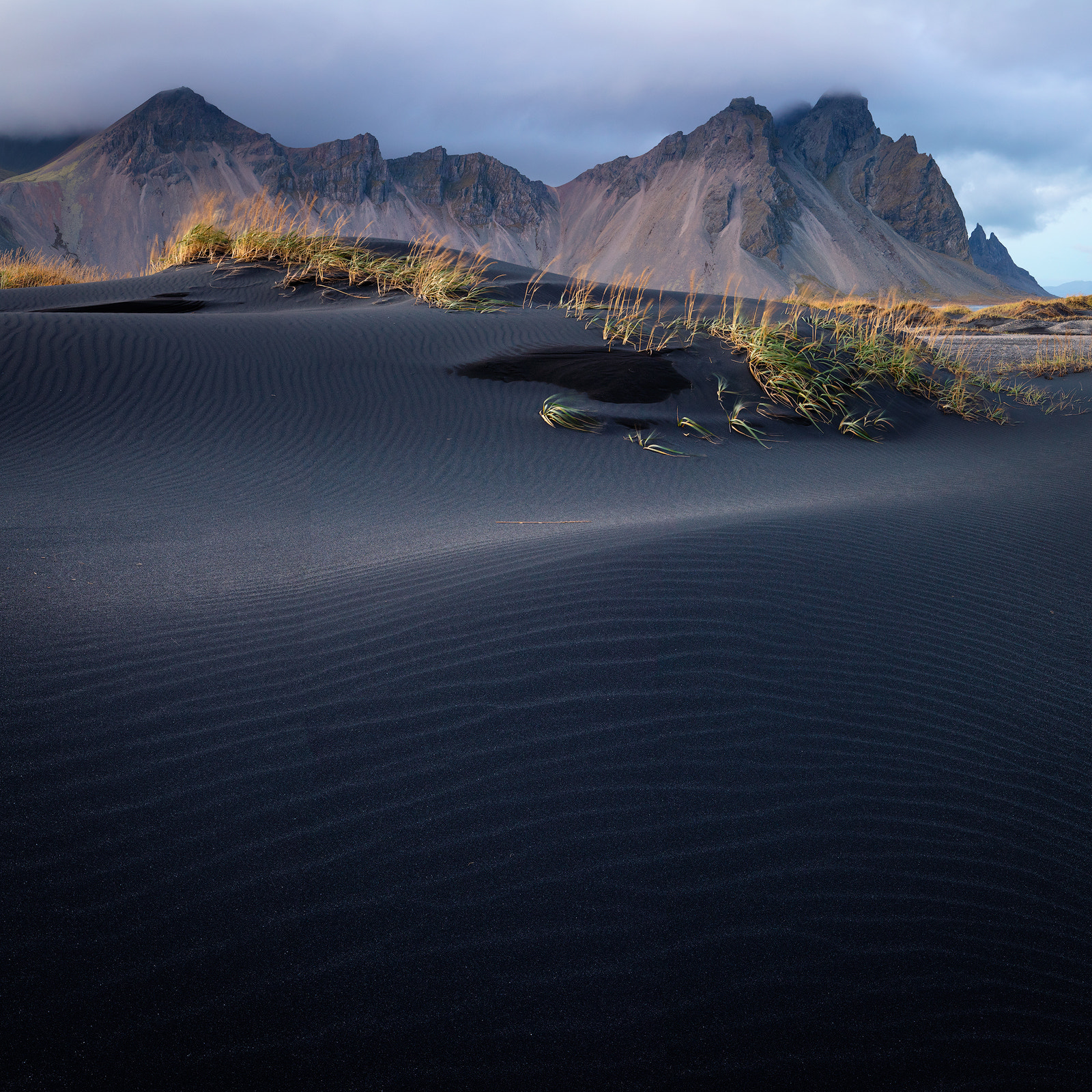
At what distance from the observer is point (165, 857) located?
1.69m

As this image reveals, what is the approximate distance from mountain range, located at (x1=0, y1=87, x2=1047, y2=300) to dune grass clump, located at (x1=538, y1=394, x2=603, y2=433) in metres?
71.4

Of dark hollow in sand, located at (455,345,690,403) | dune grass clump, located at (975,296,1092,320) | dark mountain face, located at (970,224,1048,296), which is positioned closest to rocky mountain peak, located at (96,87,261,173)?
dune grass clump, located at (975,296,1092,320)

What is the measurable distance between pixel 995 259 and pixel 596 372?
17411 centimetres

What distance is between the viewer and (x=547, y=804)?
1883 millimetres

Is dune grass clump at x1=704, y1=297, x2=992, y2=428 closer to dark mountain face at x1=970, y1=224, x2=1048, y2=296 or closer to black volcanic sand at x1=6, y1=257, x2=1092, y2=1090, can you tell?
black volcanic sand at x1=6, y1=257, x2=1092, y2=1090

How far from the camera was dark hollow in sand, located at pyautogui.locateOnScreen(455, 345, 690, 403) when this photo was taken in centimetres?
753

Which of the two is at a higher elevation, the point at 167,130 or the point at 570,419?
the point at 167,130

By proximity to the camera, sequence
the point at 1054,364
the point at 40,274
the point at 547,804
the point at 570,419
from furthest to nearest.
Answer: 1. the point at 40,274
2. the point at 1054,364
3. the point at 570,419
4. the point at 547,804

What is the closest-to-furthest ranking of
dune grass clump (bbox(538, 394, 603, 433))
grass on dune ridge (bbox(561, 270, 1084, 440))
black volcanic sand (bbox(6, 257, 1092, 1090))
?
1. black volcanic sand (bbox(6, 257, 1092, 1090))
2. dune grass clump (bbox(538, 394, 603, 433))
3. grass on dune ridge (bbox(561, 270, 1084, 440))

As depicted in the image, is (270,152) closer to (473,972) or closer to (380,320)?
(380,320)

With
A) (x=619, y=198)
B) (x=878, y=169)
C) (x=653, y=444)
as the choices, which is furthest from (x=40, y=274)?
(x=878, y=169)

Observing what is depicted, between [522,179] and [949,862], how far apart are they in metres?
120

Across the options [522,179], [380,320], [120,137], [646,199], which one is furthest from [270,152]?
[380,320]

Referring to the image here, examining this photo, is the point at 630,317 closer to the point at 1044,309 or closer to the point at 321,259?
the point at 321,259
